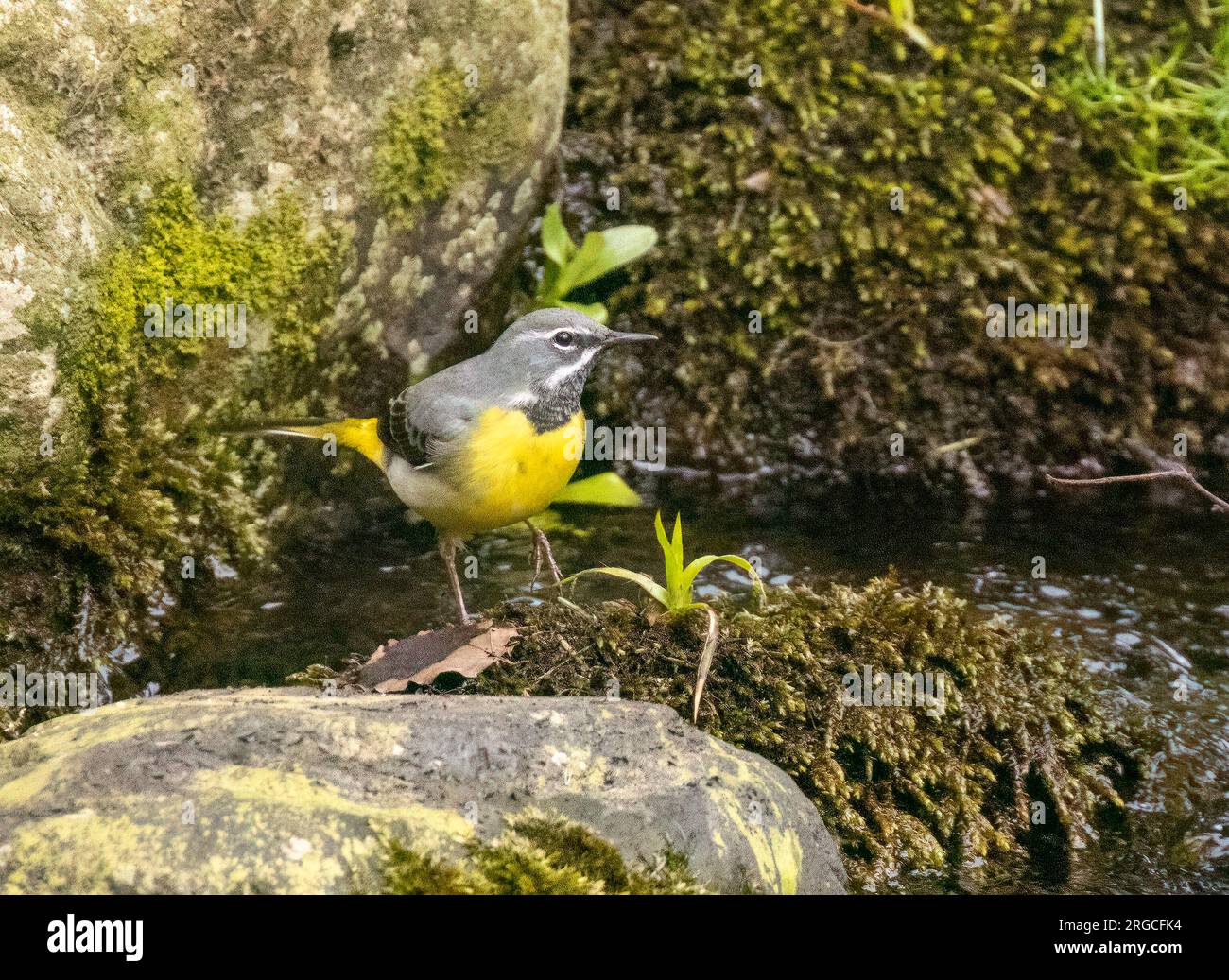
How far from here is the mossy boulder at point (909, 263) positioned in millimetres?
7602

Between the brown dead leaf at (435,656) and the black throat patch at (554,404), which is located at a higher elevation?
the black throat patch at (554,404)

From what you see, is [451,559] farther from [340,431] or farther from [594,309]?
[594,309]

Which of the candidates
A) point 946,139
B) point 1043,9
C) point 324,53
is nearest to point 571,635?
point 324,53

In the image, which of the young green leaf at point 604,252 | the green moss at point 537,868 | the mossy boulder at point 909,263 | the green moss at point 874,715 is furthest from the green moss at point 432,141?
the green moss at point 537,868

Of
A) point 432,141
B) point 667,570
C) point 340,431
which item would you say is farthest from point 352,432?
point 667,570

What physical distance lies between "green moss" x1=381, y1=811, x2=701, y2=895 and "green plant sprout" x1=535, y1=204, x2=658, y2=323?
412 cm

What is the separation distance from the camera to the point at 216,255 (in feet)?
19.6

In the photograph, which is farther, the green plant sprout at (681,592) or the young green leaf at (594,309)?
the young green leaf at (594,309)

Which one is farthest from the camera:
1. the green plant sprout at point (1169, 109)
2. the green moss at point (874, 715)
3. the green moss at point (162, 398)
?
the green plant sprout at point (1169, 109)

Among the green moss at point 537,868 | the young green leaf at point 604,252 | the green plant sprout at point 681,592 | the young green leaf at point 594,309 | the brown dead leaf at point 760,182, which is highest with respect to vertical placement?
the brown dead leaf at point 760,182

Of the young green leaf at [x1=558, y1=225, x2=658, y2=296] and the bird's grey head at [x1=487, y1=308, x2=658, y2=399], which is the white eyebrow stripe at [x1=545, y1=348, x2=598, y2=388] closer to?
the bird's grey head at [x1=487, y1=308, x2=658, y2=399]

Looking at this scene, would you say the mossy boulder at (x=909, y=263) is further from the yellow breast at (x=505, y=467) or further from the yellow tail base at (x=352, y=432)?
the yellow breast at (x=505, y=467)

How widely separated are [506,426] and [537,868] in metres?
2.36

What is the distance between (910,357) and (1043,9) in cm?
217
